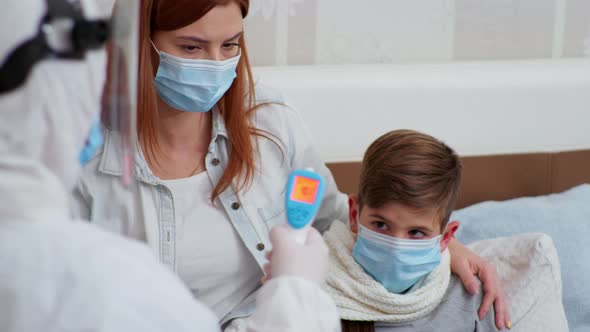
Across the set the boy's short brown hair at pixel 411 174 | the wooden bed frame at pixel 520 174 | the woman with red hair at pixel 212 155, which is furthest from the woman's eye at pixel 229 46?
the wooden bed frame at pixel 520 174

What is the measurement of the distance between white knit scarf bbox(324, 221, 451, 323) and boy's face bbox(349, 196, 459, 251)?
0.08 metres

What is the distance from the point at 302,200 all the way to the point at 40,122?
41cm

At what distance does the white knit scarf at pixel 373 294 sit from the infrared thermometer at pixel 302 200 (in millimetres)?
444

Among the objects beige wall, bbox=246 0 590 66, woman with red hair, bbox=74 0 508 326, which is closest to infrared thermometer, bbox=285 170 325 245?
woman with red hair, bbox=74 0 508 326

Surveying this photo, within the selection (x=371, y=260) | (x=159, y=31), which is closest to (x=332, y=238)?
(x=371, y=260)

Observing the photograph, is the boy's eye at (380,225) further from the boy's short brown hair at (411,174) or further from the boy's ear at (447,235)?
the boy's ear at (447,235)

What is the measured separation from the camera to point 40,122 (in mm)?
737

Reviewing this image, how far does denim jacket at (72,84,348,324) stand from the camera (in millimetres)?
1376

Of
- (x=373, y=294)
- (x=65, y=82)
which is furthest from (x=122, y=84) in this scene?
(x=373, y=294)

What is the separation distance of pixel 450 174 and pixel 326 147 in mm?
433

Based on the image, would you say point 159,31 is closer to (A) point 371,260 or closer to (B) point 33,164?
(A) point 371,260

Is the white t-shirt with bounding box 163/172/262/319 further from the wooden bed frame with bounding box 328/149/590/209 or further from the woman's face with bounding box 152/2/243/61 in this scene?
the wooden bed frame with bounding box 328/149/590/209

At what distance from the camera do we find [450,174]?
59.4 inches

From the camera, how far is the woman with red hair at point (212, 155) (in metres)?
1.39
